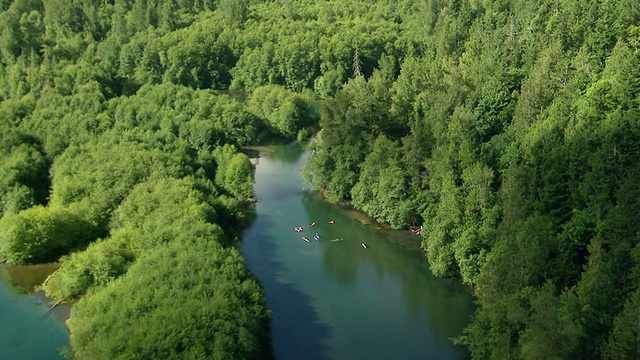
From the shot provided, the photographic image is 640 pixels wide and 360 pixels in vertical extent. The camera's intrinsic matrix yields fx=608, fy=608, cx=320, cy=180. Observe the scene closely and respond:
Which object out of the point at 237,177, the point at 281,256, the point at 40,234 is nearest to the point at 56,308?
the point at 40,234

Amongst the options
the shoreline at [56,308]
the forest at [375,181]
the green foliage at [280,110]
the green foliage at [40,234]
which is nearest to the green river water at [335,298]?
the shoreline at [56,308]

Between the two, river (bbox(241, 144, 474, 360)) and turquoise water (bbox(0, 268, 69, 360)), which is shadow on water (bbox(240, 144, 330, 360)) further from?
turquoise water (bbox(0, 268, 69, 360))

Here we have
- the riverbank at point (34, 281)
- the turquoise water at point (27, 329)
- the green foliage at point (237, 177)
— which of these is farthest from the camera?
the green foliage at point (237, 177)

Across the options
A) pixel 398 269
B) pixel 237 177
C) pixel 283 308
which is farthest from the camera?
pixel 237 177

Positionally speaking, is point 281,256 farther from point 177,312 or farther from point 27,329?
point 27,329

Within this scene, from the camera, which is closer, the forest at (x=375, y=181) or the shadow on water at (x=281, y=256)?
the forest at (x=375, y=181)

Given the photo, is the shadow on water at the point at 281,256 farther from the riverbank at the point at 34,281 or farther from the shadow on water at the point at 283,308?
the riverbank at the point at 34,281

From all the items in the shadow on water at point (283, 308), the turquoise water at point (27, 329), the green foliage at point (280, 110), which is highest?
the green foliage at point (280, 110)
